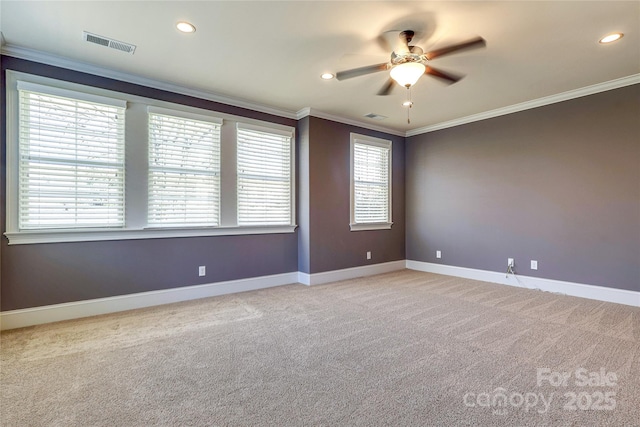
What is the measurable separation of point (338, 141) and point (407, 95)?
1.42m

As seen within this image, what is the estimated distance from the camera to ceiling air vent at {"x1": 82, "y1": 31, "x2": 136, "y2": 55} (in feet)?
9.40

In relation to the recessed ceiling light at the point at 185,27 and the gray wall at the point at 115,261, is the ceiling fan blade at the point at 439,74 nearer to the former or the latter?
the recessed ceiling light at the point at 185,27

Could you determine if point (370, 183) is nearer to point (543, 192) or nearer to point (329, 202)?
point (329, 202)

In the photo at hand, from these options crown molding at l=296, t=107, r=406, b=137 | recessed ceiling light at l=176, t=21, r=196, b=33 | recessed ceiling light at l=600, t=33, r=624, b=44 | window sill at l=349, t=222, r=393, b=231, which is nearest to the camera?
recessed ceiling light at l=176, t=21, r=196, b=33

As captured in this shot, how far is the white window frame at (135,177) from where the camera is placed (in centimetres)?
308

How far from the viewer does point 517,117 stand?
15.8 ft

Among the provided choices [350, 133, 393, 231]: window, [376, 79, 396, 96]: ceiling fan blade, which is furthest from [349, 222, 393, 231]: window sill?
[376, 79, 396, 96]: ceiling fan blade

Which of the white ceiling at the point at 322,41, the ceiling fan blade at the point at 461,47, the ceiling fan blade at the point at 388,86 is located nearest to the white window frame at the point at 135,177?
the white ceiling at the point at 322,41

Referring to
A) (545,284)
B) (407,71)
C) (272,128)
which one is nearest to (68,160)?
Answer: (272,128)

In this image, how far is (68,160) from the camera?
3316 mm

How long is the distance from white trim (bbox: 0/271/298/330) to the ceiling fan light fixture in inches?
131

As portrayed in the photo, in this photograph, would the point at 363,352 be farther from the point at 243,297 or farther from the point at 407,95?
the point at 407,95

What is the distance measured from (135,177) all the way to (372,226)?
152 inches

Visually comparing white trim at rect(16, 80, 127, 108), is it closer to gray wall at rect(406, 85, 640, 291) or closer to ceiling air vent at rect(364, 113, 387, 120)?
ceiling air vent at rect(364, 113, 387, 120)
